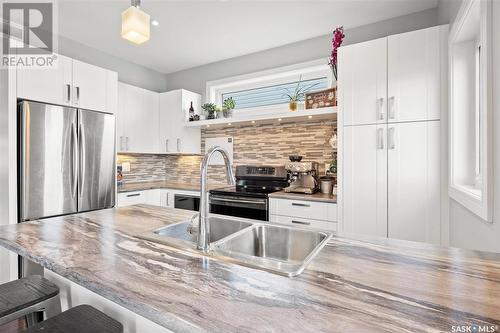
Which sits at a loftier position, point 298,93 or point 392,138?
point 298,93

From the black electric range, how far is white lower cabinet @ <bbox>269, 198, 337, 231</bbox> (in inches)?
4.6

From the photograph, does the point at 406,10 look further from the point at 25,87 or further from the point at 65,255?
the point at 25,87

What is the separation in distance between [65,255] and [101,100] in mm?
2568

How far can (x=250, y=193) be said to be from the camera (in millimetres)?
2953

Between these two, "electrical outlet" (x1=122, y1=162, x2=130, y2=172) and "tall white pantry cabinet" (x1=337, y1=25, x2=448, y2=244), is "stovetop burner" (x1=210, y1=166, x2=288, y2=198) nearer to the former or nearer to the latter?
"tall white pantry cabinet" (x1=337, y1=25, x2=448, y2=244)

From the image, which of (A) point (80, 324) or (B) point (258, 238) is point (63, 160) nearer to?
(A) point (80, 324)

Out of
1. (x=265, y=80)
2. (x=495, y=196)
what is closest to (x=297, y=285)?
(x=495, y=196)

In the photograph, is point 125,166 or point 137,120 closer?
point 137,120

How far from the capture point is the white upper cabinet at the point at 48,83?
2424mm

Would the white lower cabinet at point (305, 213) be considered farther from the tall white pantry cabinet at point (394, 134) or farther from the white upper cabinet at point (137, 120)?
the white upper cabinet at point (137, 120)

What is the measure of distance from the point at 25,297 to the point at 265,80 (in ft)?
10.8

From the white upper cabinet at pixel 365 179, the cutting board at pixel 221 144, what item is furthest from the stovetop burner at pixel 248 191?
the white upper cabinet at pixel 365 179

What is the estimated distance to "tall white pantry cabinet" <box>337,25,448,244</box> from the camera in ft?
7.02

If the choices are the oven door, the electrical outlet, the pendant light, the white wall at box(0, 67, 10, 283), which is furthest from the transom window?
the white wall at box(0, 67, 10, 283)
